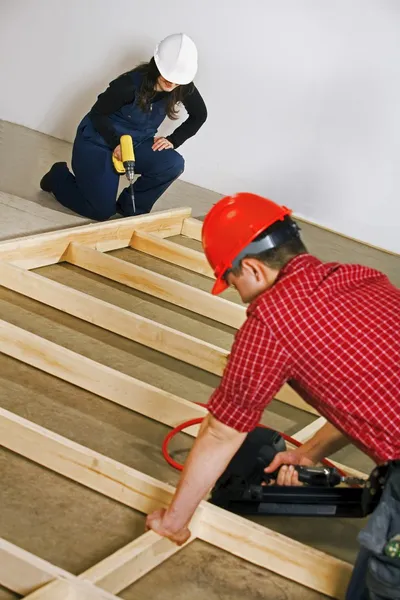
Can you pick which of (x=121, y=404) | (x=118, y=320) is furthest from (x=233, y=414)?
(x=118, y=320)

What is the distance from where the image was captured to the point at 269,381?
188cm

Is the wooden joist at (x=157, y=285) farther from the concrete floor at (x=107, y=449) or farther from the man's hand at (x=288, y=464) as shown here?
the man's hand at (x=288, y=464)

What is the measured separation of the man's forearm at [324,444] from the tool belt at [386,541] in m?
0.38

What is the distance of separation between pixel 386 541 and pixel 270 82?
4961 mm

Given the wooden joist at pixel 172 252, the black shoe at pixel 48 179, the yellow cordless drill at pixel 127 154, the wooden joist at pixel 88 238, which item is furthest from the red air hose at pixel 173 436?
the black shoe at pixel 48 179

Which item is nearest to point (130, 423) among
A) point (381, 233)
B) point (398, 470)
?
point (398, 470)

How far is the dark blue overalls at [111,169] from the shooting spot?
4664 mm

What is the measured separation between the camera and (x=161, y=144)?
486 cm

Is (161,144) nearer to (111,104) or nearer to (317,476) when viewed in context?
(111,104)

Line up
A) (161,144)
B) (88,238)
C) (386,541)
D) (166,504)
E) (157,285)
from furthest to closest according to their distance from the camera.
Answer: (161,144)
(88,238)
(157,285)
(166,504)
(386,541)

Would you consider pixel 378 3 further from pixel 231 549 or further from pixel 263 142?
pixel 231 549

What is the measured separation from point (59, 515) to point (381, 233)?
15.0 ft

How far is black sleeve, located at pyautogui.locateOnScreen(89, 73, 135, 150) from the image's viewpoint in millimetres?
4527

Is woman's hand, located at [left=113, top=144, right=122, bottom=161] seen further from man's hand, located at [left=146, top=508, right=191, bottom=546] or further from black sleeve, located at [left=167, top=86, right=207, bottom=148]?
man's hand, located at [left=146, top=508, right=191, bottom=546]
